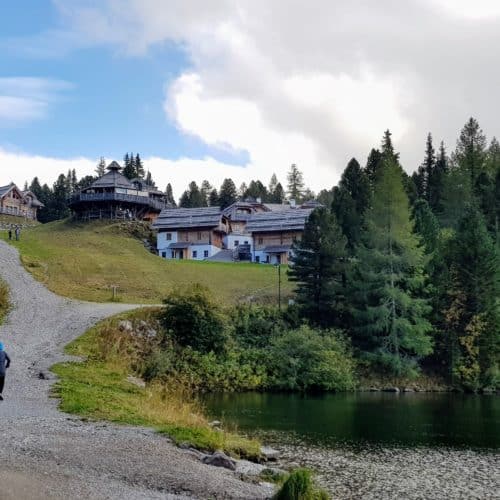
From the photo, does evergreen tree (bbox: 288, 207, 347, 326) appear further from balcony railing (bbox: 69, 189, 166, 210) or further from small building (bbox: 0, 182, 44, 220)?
small building (bbox: 0, 182, 44, 220)

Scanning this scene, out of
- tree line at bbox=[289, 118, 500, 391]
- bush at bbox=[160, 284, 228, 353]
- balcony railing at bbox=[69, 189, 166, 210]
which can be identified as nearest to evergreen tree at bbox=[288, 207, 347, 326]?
tree line at bbox=[289, 118, 500, 391]

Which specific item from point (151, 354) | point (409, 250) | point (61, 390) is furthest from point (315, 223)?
point (61, 390)

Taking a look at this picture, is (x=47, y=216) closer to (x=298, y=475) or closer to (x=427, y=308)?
(x=427, y=308)

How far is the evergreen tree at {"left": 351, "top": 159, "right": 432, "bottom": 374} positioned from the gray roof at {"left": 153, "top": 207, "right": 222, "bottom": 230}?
54220 mm

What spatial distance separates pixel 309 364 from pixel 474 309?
1663cm

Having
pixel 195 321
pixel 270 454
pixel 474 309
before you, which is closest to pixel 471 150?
pixel 474 309

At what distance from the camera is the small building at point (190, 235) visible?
356 feet

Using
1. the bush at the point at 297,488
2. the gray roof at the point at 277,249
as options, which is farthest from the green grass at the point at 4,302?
the gray roof at the point at 277,249

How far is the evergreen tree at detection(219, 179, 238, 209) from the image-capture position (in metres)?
147

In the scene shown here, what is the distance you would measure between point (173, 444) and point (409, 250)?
133 ft

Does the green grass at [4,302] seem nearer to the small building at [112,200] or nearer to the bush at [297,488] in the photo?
the bush at [297,488]

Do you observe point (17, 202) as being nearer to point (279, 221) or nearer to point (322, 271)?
point (279, 221)

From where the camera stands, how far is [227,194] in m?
150

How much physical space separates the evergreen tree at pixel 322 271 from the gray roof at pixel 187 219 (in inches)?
1970
